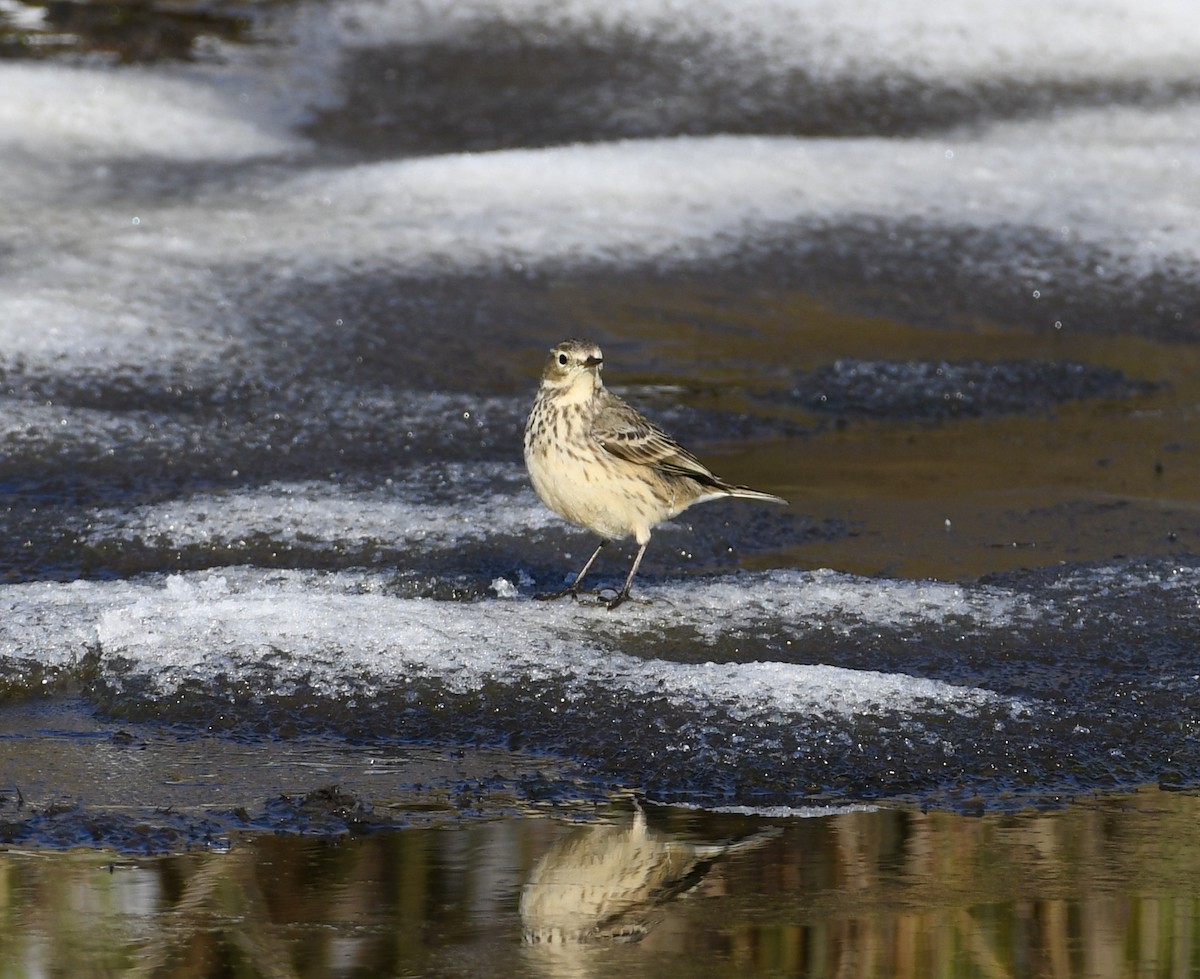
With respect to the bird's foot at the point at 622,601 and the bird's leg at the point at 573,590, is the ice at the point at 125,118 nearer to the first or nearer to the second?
Answer: the bird's leg at the point at 573,590

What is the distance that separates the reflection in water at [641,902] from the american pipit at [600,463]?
1867mm

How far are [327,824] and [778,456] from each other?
4.00 m

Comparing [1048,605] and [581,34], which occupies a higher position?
[581,34]

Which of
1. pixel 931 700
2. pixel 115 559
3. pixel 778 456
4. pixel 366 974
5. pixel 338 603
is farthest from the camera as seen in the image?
pixel 778 456

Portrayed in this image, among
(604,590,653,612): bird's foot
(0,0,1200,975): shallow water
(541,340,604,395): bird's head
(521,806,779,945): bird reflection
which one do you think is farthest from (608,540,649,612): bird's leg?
(521,806,779,945): bird reflection

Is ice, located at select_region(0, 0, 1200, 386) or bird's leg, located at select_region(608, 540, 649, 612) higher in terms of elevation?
ice, located at select_region(0, 0, 1200, 386)

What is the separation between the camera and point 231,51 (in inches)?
520

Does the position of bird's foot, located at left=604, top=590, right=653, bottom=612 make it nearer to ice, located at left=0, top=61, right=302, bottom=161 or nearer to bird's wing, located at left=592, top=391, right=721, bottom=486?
bird's wing, located at left=592, top=391, right=721, bottom=486

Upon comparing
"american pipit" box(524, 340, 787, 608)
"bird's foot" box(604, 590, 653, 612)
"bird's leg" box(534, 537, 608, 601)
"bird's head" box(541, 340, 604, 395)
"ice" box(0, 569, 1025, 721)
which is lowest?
"bird's leg" box(534, 537, 608, 601)

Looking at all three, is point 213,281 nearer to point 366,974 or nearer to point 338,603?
point 338,603

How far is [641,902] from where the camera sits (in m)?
3.75

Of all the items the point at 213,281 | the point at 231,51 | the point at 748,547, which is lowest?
the point at 748,547

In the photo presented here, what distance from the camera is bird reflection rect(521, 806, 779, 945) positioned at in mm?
3621

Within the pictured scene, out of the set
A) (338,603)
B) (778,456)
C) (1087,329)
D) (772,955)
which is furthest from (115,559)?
(1087,329)
